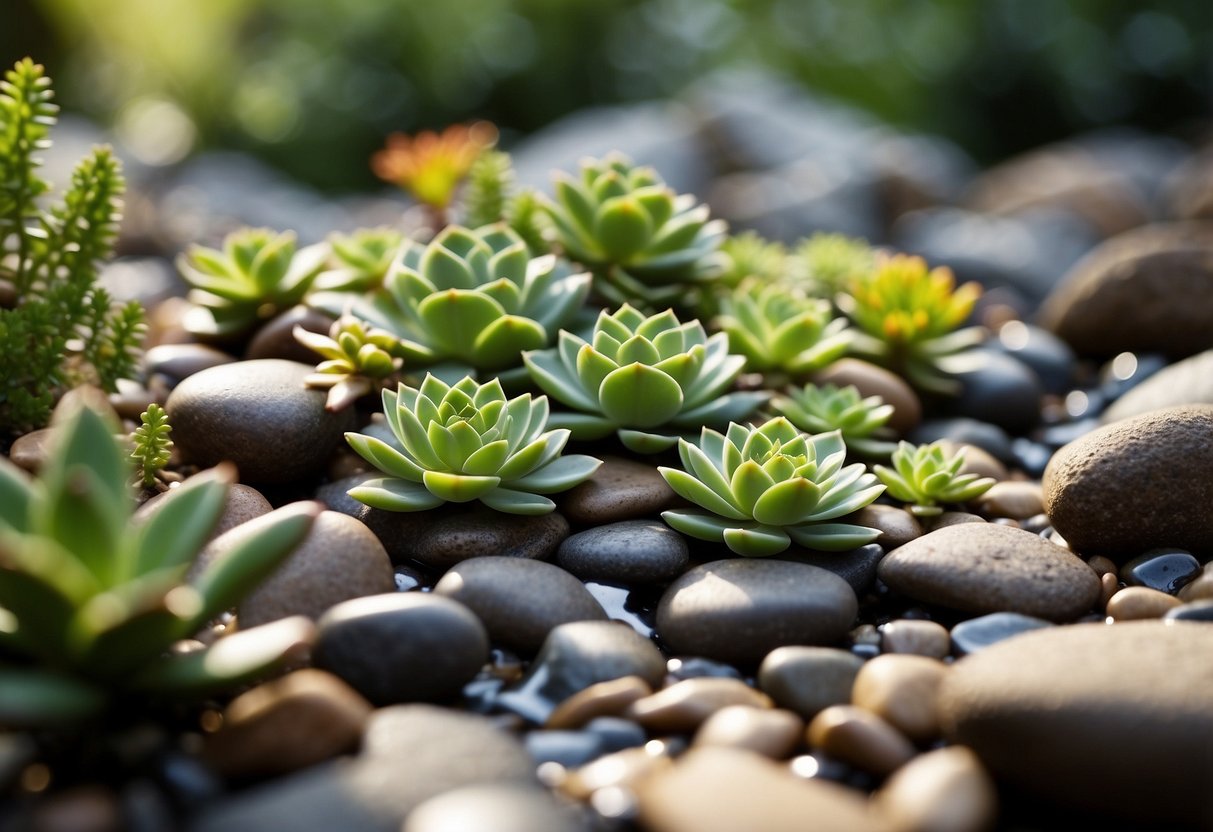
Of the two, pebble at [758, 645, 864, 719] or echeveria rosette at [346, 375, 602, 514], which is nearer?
pebble at [758, 645, 864, 719]

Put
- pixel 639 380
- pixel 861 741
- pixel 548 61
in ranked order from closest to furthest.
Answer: pixel 861 741, pixel 639 380, pixel 548 61

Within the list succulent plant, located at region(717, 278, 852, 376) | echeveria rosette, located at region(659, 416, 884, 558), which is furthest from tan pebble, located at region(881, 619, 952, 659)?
succulent plant, located at region(717, 278, 852, 376)

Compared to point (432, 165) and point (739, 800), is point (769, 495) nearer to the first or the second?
point (739, 800)

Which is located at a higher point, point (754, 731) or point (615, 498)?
point (615, 498)

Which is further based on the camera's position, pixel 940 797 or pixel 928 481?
pixel 928 481

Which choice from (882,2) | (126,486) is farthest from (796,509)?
(882,2)

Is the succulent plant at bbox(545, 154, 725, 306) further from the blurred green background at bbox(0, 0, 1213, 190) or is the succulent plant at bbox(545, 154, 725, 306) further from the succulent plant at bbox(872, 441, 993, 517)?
the blurred green background at bbox(0, 0, 1213, 190)

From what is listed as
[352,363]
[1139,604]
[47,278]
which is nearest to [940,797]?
[1139,604]

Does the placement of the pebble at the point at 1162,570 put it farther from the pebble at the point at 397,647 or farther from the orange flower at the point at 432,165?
the orange flower at the point at 432,165
